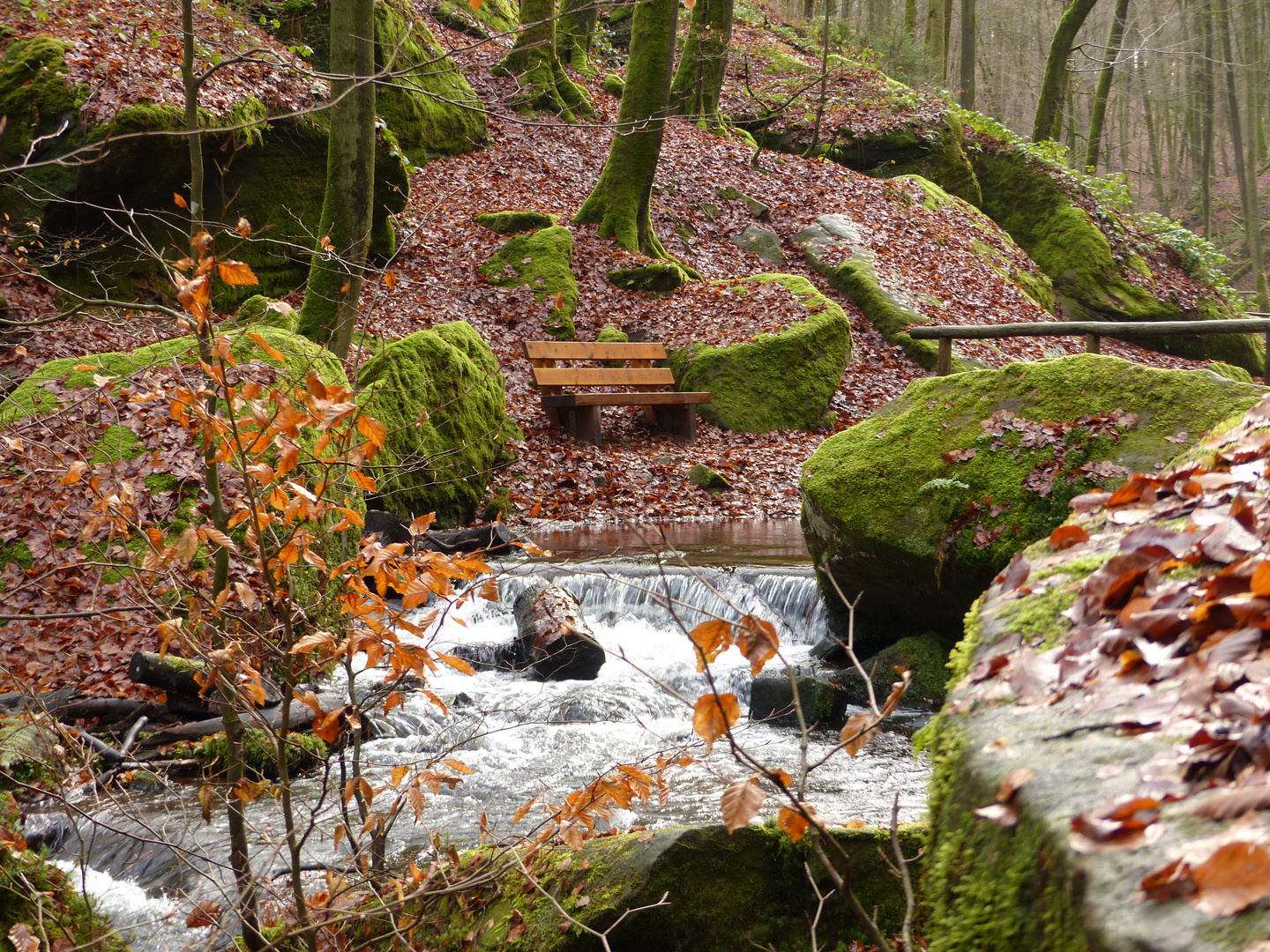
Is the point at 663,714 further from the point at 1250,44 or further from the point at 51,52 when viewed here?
the point at 1250,44

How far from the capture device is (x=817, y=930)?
8.01ft

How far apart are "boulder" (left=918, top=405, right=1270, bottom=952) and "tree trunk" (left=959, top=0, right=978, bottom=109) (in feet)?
77.7

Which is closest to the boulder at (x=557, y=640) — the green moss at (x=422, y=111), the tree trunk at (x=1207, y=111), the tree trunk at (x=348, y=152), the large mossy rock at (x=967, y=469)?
the large mossy rock at (x=967, y=469)

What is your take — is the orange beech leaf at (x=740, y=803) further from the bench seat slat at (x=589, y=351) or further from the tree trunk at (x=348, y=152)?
the bench seat slat at (x=589, y=351)

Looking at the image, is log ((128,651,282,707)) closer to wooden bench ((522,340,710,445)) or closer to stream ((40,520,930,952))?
stream ((40,520,930,952))

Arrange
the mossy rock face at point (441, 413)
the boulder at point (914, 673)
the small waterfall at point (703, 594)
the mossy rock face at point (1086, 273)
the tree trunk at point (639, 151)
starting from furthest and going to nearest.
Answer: the mossy rock face at point (1086, 273), the tree trunk at point (639, 151), the mossy rock face at point (441, 413), the small waterfall at point (703, 594), the boulder at point (914, 673)

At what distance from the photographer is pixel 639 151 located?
44.7ft

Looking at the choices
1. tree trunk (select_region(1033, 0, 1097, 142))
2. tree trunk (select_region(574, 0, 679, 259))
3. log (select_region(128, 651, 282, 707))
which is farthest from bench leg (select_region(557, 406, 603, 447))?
tree trunk (select_region(1033, 0, 1097, 142))

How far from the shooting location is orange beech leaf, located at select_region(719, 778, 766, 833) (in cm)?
167

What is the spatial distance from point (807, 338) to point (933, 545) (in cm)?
752

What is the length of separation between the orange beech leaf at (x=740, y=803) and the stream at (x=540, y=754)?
0.96m

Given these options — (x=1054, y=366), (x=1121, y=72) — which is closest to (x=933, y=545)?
(x=1054, y=366)

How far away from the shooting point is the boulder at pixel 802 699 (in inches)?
206

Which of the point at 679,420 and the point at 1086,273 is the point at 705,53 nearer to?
the point at 1086,273
